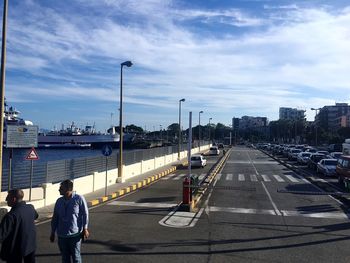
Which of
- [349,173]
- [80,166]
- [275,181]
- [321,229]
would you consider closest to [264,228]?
[321,229]

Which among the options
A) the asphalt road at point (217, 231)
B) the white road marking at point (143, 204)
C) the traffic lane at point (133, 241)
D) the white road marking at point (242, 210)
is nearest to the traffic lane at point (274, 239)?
the asphalt road at point (217, 231)

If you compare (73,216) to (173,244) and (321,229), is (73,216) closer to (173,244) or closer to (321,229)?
(173,244)

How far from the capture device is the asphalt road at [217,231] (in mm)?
10125

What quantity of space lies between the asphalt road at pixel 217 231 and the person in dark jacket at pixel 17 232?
2.80 m

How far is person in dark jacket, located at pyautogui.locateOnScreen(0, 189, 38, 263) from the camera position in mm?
6570

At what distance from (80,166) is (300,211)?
10.6 meters

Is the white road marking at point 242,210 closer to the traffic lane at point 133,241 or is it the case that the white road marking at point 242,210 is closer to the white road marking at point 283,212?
the white road marking at point 283,212

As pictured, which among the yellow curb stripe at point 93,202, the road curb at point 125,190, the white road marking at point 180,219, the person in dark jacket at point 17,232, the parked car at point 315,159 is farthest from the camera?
the parked car at point 315,159

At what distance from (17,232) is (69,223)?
0.89 meters

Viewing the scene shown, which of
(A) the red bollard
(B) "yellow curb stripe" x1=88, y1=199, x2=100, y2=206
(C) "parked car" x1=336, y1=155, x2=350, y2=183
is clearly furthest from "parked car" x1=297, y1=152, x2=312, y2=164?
(A) the red bollard

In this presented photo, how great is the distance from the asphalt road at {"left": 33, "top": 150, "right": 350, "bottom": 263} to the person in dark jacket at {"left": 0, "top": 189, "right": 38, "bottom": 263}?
2.80 metres

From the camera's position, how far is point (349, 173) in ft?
86.2

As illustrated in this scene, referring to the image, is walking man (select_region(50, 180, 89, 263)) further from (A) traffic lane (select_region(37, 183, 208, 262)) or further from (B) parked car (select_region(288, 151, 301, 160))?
(B) parked car (select_region(288, 151, 301, 160))

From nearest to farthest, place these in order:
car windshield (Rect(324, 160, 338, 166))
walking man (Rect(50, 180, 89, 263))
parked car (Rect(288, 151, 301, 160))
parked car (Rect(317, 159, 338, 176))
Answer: walking man (Rect(50, 180, 89, 263)), parked car (Rect(317, 159, 338, 176)), car windshield (Rect(324, 160, 338, 166)), parked car (Rect(288, 151, 301, 160))
